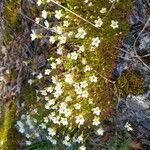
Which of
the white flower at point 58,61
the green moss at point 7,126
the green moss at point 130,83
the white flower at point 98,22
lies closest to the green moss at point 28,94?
the green moss at point 7,126

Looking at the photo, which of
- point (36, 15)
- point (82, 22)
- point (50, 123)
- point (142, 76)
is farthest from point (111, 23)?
point (50, 123)

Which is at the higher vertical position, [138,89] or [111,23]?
[111,23]

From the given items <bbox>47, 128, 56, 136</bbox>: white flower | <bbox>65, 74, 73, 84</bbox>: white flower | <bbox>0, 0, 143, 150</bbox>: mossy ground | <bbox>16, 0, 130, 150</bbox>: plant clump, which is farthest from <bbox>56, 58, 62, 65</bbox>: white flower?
<bbox>47, 128, 56, 136</bbox>: white flower

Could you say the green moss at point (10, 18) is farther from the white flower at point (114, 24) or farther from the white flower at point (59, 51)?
the white flower at point (114, 24)

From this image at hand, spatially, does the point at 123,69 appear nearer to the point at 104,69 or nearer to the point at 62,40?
the point at 104,69

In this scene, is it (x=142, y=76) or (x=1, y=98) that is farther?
(x=1, y=98)

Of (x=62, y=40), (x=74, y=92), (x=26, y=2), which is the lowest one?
(x=74, y=92)
